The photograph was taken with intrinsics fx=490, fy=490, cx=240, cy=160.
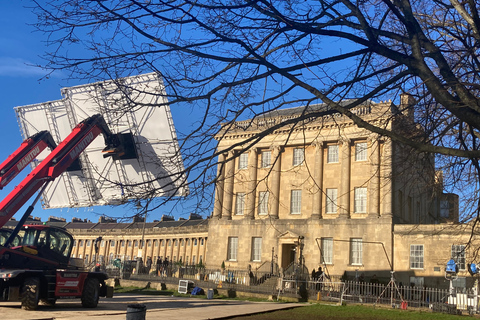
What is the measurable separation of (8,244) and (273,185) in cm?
2880

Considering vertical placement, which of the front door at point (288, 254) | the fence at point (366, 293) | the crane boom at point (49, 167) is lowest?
the fence at point (366, 293)

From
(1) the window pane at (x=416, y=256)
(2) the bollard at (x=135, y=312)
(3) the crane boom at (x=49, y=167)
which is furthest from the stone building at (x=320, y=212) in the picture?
(2) the bollard at (x=135, y=312)

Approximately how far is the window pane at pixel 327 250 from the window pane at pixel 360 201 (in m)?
3.38

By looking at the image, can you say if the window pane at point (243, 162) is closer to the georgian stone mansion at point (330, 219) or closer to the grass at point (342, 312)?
the georgian stone mansion at point (330, 219)

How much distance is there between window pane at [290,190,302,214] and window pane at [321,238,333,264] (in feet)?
12.5

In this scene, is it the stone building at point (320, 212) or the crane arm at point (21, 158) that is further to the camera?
the stone building at point (320, 212)

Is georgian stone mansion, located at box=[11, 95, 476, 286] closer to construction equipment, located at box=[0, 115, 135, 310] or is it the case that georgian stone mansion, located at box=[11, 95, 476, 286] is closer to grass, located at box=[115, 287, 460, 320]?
grass, located at box=[115, 287, 460, 320]

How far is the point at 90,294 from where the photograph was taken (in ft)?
54.6

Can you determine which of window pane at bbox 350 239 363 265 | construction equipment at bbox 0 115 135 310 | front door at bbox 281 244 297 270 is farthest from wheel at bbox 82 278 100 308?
front door at bbox 281 244 297 270

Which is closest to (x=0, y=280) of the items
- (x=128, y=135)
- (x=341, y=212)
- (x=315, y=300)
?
(x=315, y=300)

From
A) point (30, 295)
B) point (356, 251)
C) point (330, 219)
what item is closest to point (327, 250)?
point (356, 251)

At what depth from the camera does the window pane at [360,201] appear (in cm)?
4000

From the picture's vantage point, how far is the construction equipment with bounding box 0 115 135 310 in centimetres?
1515

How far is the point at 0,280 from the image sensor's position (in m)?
15.2
